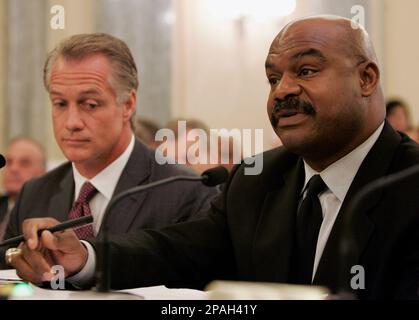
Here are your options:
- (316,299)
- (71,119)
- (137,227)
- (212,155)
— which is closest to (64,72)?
(71,119)

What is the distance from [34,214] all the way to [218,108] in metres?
3.96

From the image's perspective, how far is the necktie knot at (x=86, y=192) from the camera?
3.37 metres

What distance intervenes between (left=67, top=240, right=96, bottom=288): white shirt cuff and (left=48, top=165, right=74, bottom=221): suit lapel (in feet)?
2.86

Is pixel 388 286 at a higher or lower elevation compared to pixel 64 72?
lower

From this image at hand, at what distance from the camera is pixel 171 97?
7.53 meters

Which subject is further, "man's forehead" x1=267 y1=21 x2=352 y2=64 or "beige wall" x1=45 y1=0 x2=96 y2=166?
"beige wall" x1=45 y1=0 x2=96 y2=166

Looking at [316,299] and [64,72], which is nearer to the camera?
[316,299]

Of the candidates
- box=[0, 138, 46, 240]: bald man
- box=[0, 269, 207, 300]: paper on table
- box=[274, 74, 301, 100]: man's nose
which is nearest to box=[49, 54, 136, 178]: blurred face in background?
box=[0, 269, 207, 300]: paper on table

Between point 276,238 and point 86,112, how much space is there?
1.12m

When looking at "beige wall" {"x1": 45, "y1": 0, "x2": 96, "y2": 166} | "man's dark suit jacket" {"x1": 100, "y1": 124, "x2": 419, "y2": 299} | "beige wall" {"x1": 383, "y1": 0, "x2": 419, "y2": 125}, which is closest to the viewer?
"man's dark suit jacket" {"x1": 100, "y1": 124, "x2": 419, "y2": 299}

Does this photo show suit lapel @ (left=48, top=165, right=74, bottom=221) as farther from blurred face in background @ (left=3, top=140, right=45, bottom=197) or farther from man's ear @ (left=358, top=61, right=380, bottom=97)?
blurred face in background @ (left=3, top=140, right=45, bottom=197)

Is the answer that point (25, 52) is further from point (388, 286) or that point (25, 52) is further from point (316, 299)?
point (316, 299)

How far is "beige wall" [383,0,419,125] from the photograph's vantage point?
24.7ft

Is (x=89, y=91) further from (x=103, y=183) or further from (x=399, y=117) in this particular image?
(x=399, y=117)
